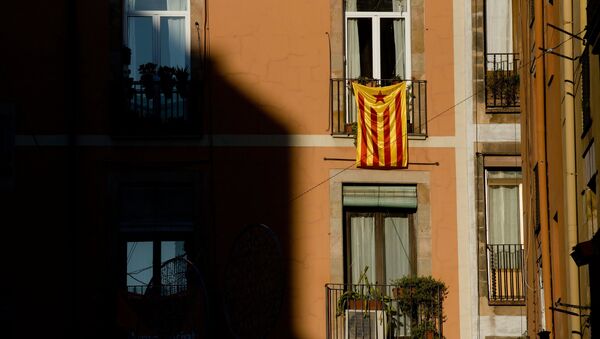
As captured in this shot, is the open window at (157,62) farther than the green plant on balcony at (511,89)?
No

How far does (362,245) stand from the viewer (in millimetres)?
31000

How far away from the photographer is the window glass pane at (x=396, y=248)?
30906 millimetres

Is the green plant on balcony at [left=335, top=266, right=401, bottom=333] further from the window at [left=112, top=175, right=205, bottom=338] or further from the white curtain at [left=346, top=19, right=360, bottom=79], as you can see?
the white curtain at [left=346, top=19, right=360, bottom=79]

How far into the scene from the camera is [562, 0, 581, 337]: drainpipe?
2408 centimetres

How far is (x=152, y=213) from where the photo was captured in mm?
30438

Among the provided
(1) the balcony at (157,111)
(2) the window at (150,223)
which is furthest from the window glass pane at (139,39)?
(2) the window at (150,223)

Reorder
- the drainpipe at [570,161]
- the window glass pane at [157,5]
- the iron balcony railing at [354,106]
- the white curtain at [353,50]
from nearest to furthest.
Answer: the drainpipe at [570,161] → the iron balcony railing at [354,106] → the window glass pane at [157,5] → the white curtain at [353,50]

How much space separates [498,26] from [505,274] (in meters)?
4.69

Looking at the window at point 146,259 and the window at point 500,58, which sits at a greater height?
the window at point 500,58

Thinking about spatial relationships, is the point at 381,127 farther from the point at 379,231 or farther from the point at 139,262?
the point at 139,262

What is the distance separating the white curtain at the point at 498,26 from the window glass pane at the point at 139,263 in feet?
24.0

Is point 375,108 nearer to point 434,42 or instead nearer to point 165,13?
point 434,42

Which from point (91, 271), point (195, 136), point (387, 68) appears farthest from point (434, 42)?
point (91, 271)

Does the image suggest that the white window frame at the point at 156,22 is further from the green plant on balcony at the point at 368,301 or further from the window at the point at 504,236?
the window at the point at 504,236
